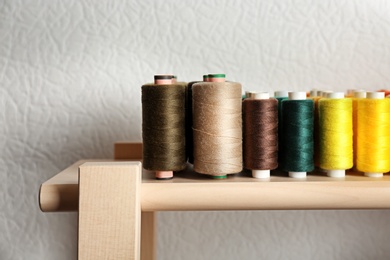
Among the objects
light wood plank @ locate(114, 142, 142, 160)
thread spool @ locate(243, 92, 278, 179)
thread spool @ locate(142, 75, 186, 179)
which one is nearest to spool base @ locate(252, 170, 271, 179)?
thread spool @ locate(243, 92, 278, 179)

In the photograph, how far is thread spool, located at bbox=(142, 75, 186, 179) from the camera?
0.61 metres

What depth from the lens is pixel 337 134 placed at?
2.08 ft

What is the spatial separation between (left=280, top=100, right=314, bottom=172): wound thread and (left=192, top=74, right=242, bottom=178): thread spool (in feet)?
0.23

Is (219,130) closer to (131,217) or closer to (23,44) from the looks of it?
(131,217)

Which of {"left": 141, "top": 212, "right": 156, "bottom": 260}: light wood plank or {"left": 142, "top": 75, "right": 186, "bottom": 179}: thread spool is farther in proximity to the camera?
{"left": 141, "top": 212, "right": 156, "bottom": 260}: light wood plank

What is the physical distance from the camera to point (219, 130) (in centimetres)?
61

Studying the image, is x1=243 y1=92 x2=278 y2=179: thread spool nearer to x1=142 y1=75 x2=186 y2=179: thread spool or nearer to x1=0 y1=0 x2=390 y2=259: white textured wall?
x1=142 y1=75 x2=186 y2=179: thread spool

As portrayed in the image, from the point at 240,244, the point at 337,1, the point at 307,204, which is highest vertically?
the point at 337,1

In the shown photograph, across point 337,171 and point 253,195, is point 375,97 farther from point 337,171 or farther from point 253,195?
point 253,195

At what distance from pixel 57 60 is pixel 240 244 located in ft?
1.71

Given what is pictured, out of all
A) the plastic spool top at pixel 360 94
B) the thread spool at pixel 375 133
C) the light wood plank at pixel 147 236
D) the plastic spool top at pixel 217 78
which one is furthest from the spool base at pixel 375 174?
the light wood plank at pixel 147 236

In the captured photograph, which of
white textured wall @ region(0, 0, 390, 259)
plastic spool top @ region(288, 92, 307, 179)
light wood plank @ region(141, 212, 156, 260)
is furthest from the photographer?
white textured wall @ region(0, 0, 390, 259)

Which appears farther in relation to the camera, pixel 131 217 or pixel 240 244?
pixel 240 244

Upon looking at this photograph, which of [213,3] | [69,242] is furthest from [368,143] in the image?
[69,242]
